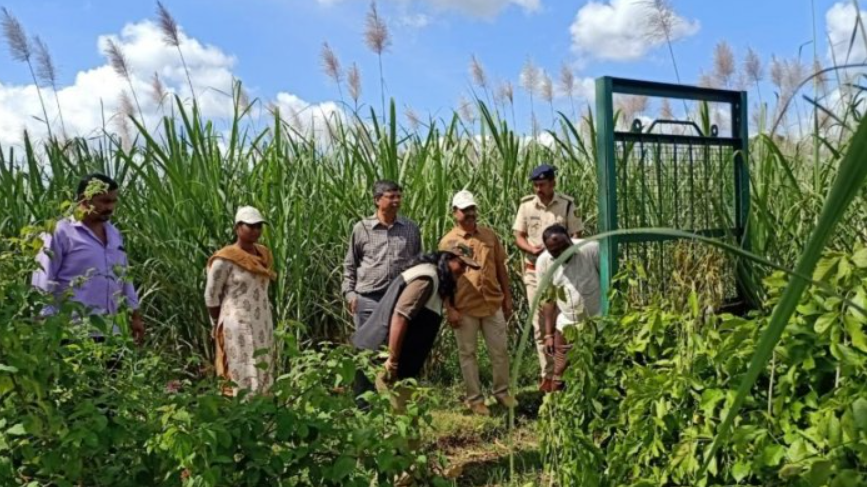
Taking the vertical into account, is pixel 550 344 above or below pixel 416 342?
below

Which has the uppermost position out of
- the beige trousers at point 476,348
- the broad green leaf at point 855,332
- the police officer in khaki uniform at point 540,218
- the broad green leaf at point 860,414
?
the police officer in khaki uniform at point 540,218

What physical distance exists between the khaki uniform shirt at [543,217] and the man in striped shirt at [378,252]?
3.00 feet

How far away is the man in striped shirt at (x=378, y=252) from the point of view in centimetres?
434

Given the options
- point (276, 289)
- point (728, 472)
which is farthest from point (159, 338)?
point (728, 472)

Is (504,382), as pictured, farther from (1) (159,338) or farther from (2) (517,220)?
(1) (159,338)

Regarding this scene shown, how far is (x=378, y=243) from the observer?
439 centimetres

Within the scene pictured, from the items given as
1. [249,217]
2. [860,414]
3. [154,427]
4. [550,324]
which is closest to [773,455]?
[860,414]

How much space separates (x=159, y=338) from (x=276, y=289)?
833mm

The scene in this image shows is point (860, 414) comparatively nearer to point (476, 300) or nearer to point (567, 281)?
point (567, 281)

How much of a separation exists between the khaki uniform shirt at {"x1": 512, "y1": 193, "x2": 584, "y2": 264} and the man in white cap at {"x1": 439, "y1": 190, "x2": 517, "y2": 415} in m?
0.24

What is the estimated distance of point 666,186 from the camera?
315cm

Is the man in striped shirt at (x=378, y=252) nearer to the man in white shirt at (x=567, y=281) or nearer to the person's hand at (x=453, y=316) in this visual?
the person's hand at (x=453, y=316)

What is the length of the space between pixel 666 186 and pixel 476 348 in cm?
213

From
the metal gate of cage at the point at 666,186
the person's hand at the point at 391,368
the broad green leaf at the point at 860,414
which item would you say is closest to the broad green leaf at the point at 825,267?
the broad green leaf at the point at 860,414
